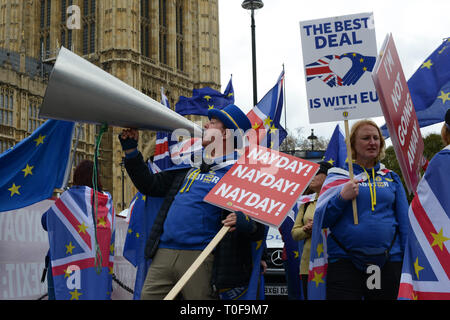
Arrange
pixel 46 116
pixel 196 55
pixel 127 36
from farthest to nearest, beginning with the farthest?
1. pixel 196 55
2. pixel 127 36
3. pixel 46 116

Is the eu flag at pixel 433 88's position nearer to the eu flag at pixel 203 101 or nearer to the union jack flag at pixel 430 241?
the union jack flag at pixel 430 241

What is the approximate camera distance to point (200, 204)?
3479mm

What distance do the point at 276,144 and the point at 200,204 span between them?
2.71m

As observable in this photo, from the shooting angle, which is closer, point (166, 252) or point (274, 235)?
point (166, 252)

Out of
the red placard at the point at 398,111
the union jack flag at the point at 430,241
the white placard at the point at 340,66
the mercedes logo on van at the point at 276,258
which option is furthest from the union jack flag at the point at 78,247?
the union jack flag at the point at 430,241

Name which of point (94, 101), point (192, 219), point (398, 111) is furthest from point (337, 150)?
point (94, 101)

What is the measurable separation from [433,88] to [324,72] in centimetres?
139

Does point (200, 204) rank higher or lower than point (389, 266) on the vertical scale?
higher

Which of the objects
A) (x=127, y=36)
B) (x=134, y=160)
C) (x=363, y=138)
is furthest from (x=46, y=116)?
(x=127, y=36)

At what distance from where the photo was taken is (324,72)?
421 cm

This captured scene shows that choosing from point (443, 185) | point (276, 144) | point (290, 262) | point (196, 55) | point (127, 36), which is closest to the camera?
point (443, 185)

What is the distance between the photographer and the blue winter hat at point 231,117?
3.71 metres

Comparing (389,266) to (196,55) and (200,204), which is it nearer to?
(200,204)
